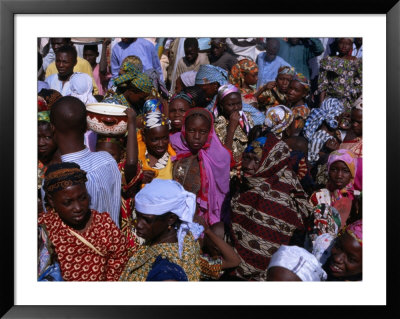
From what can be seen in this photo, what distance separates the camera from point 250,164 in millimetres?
5566

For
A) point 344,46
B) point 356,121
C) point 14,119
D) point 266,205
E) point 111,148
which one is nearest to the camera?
point 14,119

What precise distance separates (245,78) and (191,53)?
2.14ft

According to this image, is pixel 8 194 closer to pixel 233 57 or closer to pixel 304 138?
pixel 233 57

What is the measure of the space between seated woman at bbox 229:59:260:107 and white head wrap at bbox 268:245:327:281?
1884mm

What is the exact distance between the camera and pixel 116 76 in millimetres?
5953

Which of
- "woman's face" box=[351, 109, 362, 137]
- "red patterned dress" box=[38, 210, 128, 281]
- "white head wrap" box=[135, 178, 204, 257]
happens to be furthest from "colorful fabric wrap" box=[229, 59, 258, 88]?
"red patterned dress" box=[38, 210, 128, 281]

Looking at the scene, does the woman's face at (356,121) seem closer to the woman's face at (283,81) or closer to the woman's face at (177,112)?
the woman's face at (283,81)

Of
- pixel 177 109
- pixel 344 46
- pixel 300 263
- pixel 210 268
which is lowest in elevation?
pixel 210 268

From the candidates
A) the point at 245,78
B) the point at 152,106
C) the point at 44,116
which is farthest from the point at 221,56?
the point at 44,116

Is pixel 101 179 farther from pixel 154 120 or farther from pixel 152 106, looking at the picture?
pixel 152 106

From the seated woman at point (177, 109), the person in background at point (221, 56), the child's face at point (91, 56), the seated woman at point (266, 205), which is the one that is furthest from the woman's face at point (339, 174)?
the child's face at point (91, 56)

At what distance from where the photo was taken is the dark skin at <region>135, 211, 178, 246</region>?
4.50 m

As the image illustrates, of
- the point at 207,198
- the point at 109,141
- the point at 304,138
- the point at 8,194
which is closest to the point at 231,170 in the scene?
the point at 207,198

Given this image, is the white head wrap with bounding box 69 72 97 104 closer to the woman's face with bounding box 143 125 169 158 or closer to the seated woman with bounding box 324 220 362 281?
the woman's face with bounding box 143 125 169 158
